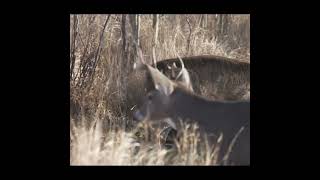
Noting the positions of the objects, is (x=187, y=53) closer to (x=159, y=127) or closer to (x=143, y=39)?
(x=143, y=39)

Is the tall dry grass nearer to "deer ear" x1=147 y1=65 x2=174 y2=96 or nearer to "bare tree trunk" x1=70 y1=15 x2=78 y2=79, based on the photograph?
"bare tree trunk" x1=70 y1=15 x2=78 y2=79

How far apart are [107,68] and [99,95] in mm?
619

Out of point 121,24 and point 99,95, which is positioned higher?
point 121,24

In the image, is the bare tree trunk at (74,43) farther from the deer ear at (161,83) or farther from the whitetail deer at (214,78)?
the deer ear at (161,83)

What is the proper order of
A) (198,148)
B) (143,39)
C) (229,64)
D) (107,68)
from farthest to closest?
(143,39) < (107,68) < (229,64) < (198,148)

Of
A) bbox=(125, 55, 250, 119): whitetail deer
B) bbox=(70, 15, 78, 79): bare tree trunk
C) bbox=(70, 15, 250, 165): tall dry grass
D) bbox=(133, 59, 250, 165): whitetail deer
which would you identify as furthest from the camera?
bbox=(70, 15, 78, 79): bare tree trunk

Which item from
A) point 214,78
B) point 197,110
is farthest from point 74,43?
point 197,110

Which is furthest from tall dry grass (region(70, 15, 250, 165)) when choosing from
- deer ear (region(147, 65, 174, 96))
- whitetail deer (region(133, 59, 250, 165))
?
deer ear (region(147, 65, 174, 96))

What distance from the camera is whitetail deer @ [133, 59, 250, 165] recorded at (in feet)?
25.8

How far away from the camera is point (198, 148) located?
309 inches

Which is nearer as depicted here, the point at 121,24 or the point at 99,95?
the point at 99,95

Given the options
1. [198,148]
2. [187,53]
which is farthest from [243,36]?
[198,148]

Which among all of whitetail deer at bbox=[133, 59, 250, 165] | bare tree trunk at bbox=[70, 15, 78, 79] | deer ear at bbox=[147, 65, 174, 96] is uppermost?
bare tree trunk at bbox=[70, 15, 78, 79]

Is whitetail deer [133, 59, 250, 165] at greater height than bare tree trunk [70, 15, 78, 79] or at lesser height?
lesser
